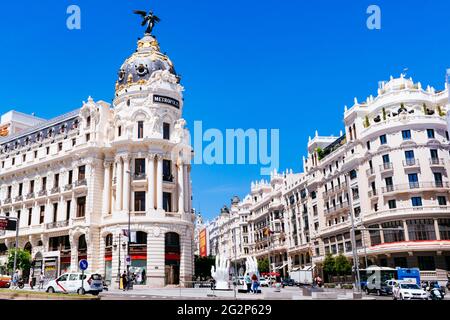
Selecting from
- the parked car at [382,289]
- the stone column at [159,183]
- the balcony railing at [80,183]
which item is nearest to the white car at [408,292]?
the parked car at [382,289]

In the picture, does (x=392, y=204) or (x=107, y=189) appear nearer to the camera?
(x=392, y=204)

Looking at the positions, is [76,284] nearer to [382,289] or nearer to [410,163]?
[382,289]

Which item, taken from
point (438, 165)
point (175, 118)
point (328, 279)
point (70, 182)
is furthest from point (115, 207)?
point (438, 165)

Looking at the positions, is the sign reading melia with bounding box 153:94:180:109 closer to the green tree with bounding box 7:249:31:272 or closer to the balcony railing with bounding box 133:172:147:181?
the balcony railing with bounding box 133:172:147:181

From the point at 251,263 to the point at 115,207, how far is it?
19417 mm

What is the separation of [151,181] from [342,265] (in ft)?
92.1

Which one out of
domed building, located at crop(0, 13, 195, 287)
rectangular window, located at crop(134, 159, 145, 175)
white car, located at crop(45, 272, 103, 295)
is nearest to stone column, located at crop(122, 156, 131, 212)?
domed building, located at crop(0, 13, 195, 287)

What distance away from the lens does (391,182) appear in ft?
186

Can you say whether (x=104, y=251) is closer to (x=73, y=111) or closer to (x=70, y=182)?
(x=70, y=182)

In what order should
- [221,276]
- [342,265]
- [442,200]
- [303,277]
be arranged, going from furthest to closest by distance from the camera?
[303,277] < [342,265] < [442,200] < [221,276]

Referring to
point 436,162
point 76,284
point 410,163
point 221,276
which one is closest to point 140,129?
point 221,276

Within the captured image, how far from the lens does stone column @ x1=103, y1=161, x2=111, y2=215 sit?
5609cm

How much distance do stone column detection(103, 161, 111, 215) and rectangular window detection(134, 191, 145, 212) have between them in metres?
4.31

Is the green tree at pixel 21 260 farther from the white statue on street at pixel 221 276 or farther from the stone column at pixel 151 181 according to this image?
the white statue on street at pixel 221 276
